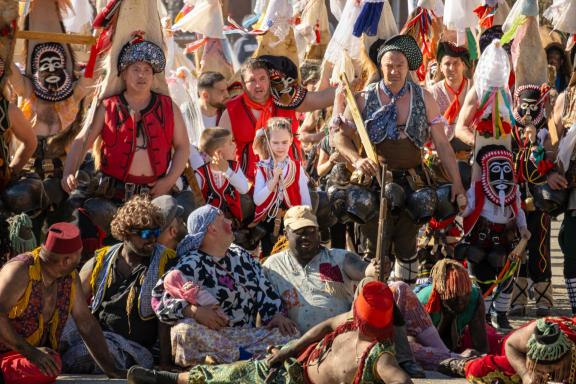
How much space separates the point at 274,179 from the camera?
400 inches

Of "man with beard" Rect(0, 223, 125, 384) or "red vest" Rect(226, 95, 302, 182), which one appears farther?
"red vest" Rect(226, 95, 302, 182)

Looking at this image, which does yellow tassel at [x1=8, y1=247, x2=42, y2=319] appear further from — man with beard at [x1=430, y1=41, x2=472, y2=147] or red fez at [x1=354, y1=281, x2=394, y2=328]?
man with beard at [x1=430, y1=41, x2=472, y2=147]

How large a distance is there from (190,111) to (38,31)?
1.78 metres

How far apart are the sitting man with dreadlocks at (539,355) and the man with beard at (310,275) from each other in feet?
3.37

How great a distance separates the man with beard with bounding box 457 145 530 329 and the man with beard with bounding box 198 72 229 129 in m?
2.29

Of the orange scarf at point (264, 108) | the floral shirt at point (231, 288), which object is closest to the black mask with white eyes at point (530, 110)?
the orange scarf at point (264, 108)

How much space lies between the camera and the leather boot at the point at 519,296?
11016 mm

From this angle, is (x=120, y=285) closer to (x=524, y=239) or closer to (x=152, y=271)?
(x=152, y=271)

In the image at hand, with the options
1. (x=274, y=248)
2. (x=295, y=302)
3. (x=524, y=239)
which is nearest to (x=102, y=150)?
(x=274, y=248)

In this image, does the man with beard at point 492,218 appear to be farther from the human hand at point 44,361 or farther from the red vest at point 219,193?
the human hand at point 44,361

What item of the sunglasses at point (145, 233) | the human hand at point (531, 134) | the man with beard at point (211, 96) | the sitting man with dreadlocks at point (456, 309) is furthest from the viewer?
the man with beard at point (211, 96)

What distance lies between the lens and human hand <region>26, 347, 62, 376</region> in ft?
24.9

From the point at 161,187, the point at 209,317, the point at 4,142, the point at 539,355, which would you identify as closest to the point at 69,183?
the point at 4,142

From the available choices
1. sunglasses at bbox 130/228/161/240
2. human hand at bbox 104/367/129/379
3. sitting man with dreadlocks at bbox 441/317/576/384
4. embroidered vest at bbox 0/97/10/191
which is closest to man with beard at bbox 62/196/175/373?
sunglasses at bbox 130/228/161/240
